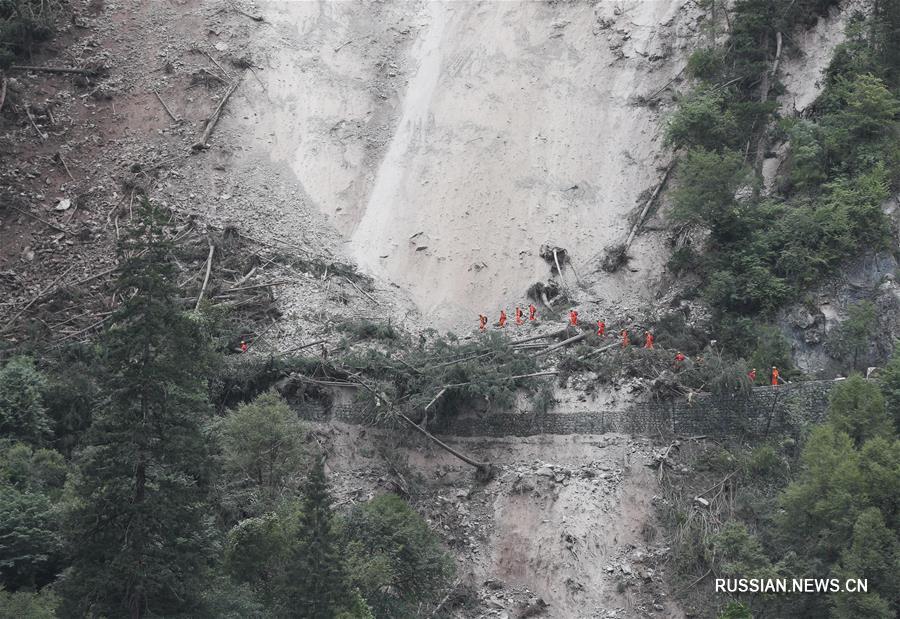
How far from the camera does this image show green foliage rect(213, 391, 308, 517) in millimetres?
26766

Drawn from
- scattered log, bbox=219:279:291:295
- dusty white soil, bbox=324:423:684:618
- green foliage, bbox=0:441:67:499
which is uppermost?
scattered log, bbox=219:279:291:295

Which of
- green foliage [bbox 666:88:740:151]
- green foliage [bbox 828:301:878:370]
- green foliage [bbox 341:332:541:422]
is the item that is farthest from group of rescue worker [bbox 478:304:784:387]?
green foliage [bbox 666:88:740:151]

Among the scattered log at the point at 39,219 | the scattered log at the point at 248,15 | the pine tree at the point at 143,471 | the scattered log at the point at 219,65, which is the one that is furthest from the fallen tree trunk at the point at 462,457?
the scattered log at the point at 248,15

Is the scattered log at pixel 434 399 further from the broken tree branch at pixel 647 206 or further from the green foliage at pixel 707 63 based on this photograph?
the green foliage at pixel 707 63

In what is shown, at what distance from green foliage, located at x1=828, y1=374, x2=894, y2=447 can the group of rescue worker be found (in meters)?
3.16

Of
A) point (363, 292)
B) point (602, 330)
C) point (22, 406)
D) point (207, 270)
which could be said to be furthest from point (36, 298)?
point (602, 330)

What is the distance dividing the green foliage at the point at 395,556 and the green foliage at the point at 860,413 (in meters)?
8.79

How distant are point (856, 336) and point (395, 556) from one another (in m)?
12.7

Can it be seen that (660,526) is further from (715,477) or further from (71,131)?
(71,131)

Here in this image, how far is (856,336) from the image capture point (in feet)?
97.0

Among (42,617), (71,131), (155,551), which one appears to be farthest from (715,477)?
(71,131)

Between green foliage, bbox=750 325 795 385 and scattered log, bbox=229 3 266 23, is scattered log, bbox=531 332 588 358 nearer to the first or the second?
green foliage, bbox=750 325 795 385

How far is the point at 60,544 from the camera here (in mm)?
23219

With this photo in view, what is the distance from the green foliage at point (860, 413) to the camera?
980 inches
